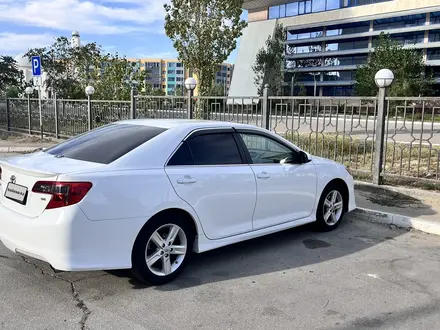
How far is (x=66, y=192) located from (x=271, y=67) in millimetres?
59252

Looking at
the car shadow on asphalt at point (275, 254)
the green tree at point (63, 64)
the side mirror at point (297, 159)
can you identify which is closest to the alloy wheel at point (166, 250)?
the car shadow on asphalt at point (275, 254)

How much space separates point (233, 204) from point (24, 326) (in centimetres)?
218

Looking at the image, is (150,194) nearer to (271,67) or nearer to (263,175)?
(263,175)

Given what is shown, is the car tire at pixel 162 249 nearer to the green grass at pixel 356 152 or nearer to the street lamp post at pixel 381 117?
the street lamp post at pixel 381 117

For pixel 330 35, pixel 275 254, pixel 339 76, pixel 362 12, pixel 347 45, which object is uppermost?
pixel 362 12

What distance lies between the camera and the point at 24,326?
3227mm

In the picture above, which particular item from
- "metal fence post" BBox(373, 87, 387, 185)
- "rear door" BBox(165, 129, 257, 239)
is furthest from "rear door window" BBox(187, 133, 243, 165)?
"metal fence post" BBox(373, 87, 387, 185)

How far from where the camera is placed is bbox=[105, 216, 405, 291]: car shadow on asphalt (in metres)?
4.29

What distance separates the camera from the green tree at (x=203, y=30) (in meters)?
20.2

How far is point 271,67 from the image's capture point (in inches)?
2382

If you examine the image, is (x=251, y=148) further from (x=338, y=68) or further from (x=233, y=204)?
(x=338, y=68)

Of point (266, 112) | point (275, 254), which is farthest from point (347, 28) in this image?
point (275, 254)

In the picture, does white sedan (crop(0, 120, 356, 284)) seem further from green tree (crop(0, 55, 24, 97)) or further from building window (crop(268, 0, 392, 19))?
building window (crop(268, 0, 392, 19))

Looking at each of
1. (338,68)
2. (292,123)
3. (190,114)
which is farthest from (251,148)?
(338,68)
